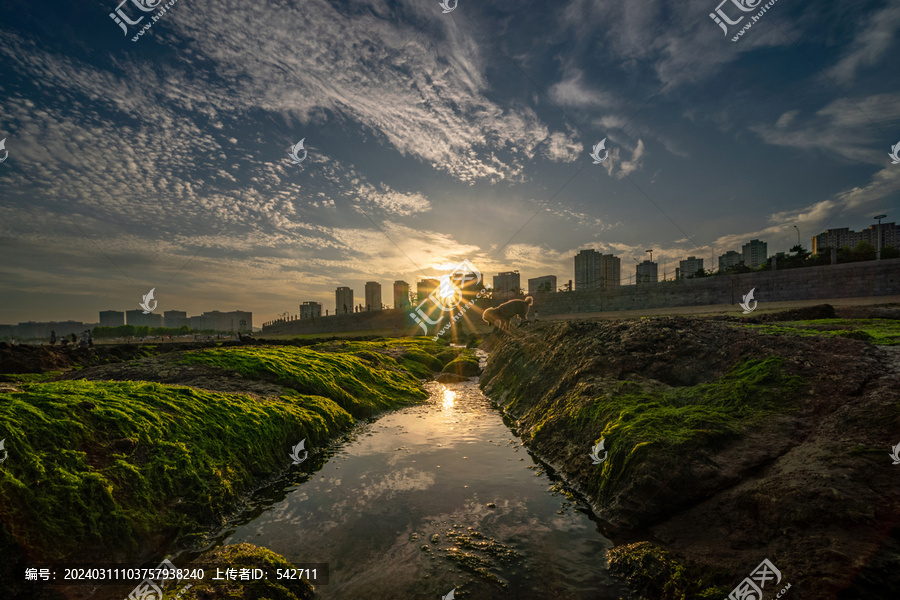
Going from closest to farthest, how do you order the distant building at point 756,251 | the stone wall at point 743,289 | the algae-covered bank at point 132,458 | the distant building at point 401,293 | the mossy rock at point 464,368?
the algae-covered bank at point 132,458
the mossy rock at point 464,368
the stone wall at point 743,289
the distant building at point 756,251
the distant building at point 401,293

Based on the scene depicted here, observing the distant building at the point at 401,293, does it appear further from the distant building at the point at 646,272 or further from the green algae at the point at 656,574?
the green algae at the point at 656,574

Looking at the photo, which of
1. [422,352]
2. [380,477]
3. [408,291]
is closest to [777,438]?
[380,477]

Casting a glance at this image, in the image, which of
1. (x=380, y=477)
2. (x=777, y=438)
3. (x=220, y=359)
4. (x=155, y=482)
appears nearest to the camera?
(x=777, y=438)

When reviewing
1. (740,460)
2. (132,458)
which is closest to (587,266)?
(740,460)

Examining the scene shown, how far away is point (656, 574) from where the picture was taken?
12.1 ft

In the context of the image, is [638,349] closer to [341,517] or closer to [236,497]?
[341,517]

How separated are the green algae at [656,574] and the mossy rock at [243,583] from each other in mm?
3388

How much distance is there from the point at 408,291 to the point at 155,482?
4805 inches

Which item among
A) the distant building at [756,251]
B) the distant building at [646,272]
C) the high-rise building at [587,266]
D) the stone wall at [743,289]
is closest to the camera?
the stone wall at [743,289]

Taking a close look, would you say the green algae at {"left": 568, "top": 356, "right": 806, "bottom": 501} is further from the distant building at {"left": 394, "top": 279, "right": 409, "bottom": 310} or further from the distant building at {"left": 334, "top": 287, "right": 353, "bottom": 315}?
the distant building at {"left": 334, "top": 287, "right": 353, "bottom": 315}

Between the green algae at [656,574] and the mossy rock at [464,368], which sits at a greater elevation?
the green algae at [656,574]

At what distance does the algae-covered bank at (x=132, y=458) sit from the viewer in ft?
12.4

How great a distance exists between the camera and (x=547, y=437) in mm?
7586

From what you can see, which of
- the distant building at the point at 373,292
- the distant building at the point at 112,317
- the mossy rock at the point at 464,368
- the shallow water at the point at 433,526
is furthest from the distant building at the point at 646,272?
the distant building at the point at 112,317
